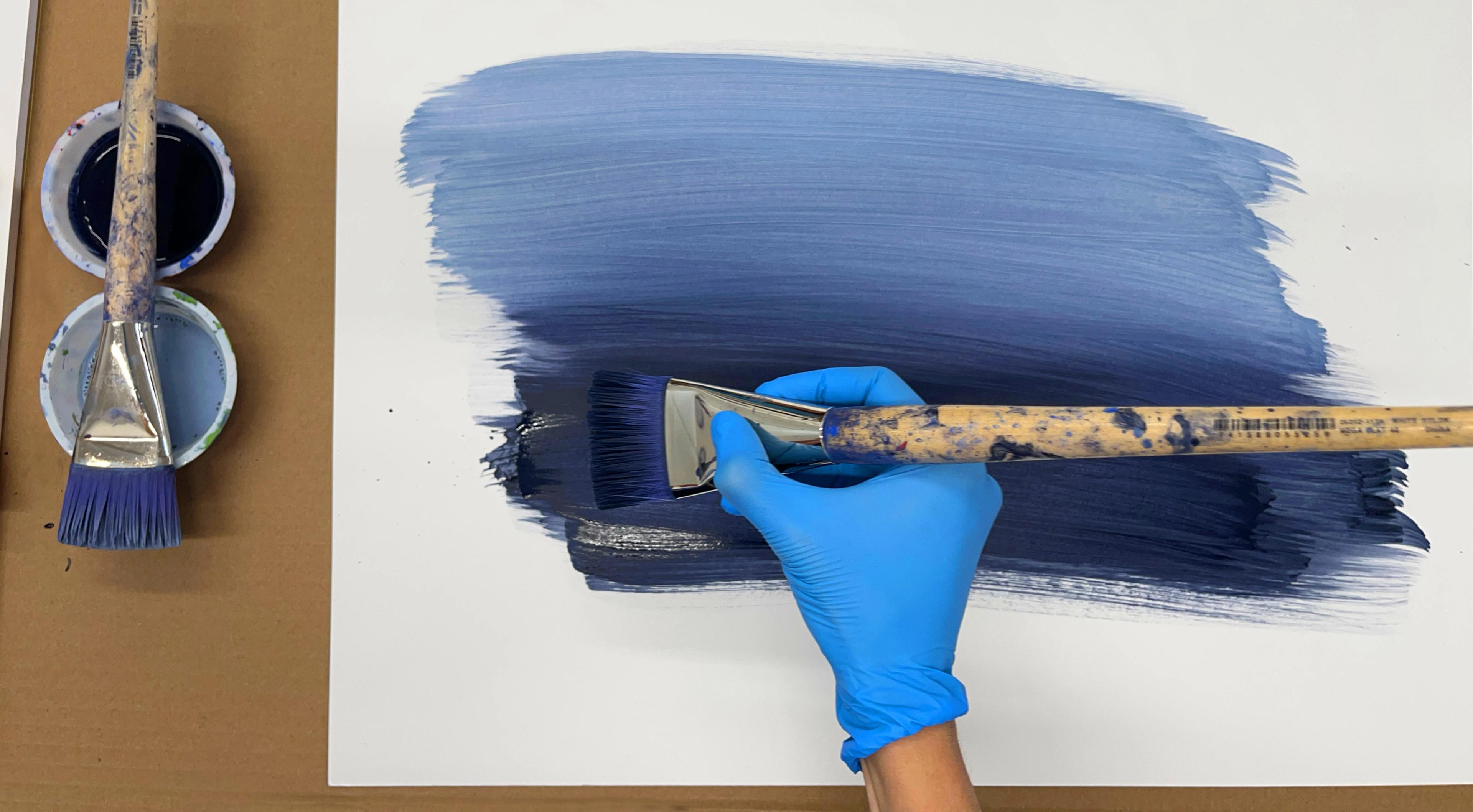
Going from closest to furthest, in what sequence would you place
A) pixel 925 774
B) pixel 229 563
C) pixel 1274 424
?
pixel 1274 424 → pixel 925 774 → pixel 229 563

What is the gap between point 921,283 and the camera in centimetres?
104

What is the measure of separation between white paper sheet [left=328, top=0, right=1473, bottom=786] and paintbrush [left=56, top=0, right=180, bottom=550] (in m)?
0.20

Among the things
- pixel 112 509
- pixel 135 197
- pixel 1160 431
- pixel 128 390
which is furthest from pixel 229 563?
pixel 1160 431

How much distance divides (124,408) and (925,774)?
1.00 meters

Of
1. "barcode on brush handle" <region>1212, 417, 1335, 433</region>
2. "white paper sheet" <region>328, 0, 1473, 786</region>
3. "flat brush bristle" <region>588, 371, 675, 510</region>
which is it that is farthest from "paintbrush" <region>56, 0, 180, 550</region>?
"barcode on brush handle" <region>1212, 417, 1335, 433</region>

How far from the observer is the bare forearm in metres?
0.80

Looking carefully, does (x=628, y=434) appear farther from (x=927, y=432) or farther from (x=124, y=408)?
(x=124, y=408)

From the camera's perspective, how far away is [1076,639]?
3.35ft

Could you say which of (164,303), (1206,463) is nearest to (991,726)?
(1206,463)

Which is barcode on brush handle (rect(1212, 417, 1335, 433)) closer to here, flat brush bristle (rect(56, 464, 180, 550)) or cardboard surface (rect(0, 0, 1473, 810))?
cardboard surface (rect(0, 0, 1473, 810))

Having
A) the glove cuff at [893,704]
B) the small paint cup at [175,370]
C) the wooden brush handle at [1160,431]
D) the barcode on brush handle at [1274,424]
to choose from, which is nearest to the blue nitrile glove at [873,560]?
the glove cuff at [893,704]

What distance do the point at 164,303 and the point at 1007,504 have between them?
112cm

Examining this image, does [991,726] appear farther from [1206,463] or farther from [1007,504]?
[1206,463]

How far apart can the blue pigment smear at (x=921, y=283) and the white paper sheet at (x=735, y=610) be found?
0.04 m
